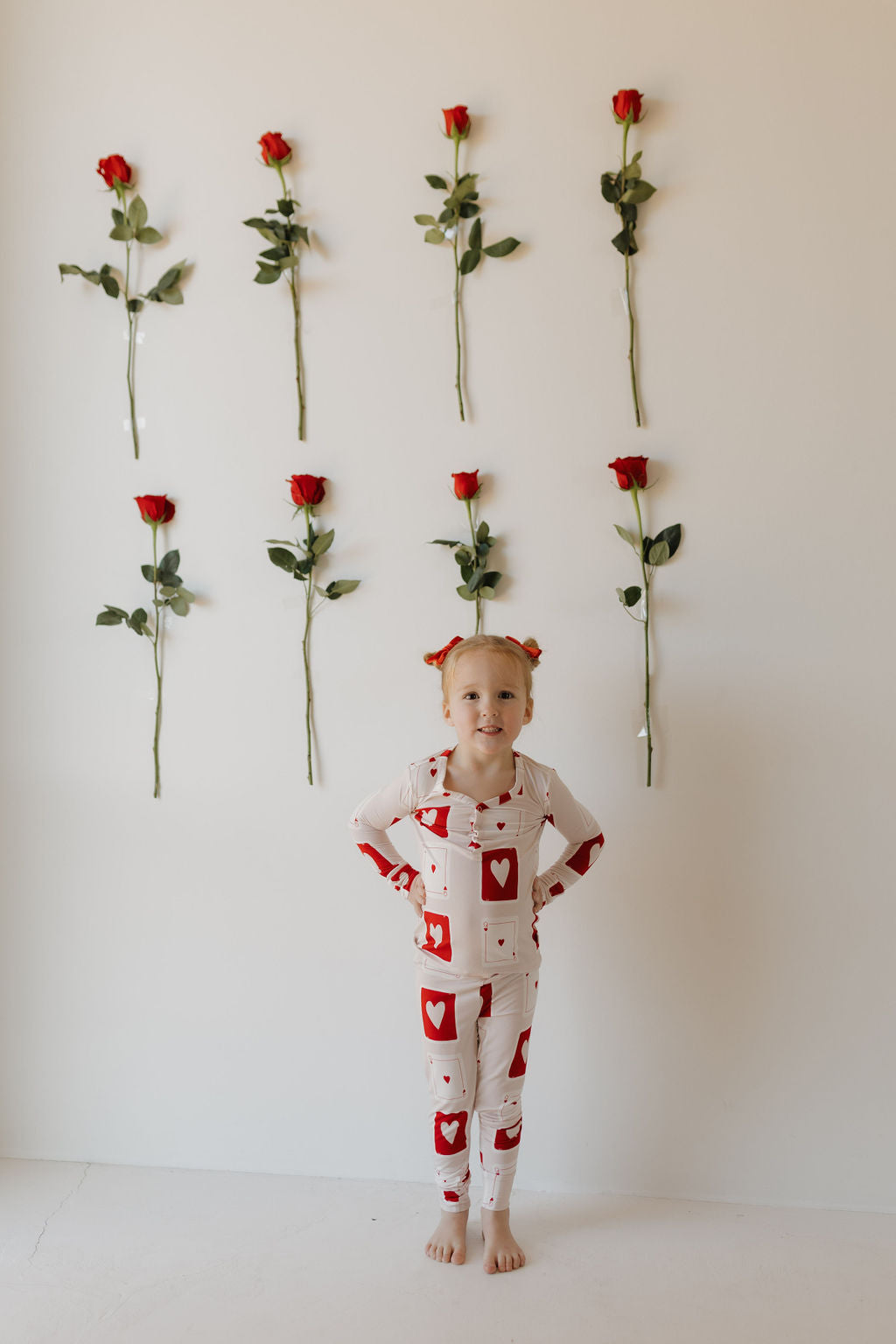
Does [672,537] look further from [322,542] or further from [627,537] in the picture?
[322,542]

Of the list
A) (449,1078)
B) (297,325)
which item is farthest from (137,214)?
(449,1078)

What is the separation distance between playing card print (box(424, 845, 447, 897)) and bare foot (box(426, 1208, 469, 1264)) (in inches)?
22.3

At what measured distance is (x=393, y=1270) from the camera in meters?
1.78

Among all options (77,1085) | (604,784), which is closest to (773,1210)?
(604,784)

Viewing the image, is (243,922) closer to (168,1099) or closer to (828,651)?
(168,1099)

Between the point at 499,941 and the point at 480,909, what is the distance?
0.21 ft

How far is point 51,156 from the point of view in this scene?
2184 mm

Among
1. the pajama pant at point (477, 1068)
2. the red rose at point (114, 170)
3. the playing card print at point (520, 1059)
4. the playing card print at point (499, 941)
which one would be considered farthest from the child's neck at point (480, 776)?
the red rose at point (114, 170)

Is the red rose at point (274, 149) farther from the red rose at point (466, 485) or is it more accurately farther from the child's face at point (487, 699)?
the child's face at point (487, 699)

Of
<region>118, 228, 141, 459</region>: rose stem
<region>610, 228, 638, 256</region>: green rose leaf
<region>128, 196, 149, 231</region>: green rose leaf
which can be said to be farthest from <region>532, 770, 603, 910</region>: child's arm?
<region>128, 196, 149, 231</region>: green rose leaf

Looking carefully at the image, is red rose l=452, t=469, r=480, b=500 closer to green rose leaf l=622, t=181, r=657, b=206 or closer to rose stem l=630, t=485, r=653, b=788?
rose stem l=630, t=485, r=653, b=788

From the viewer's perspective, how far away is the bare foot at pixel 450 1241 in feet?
5.94

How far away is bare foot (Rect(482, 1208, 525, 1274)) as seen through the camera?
5.82 feet

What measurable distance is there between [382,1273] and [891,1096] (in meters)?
0.98
